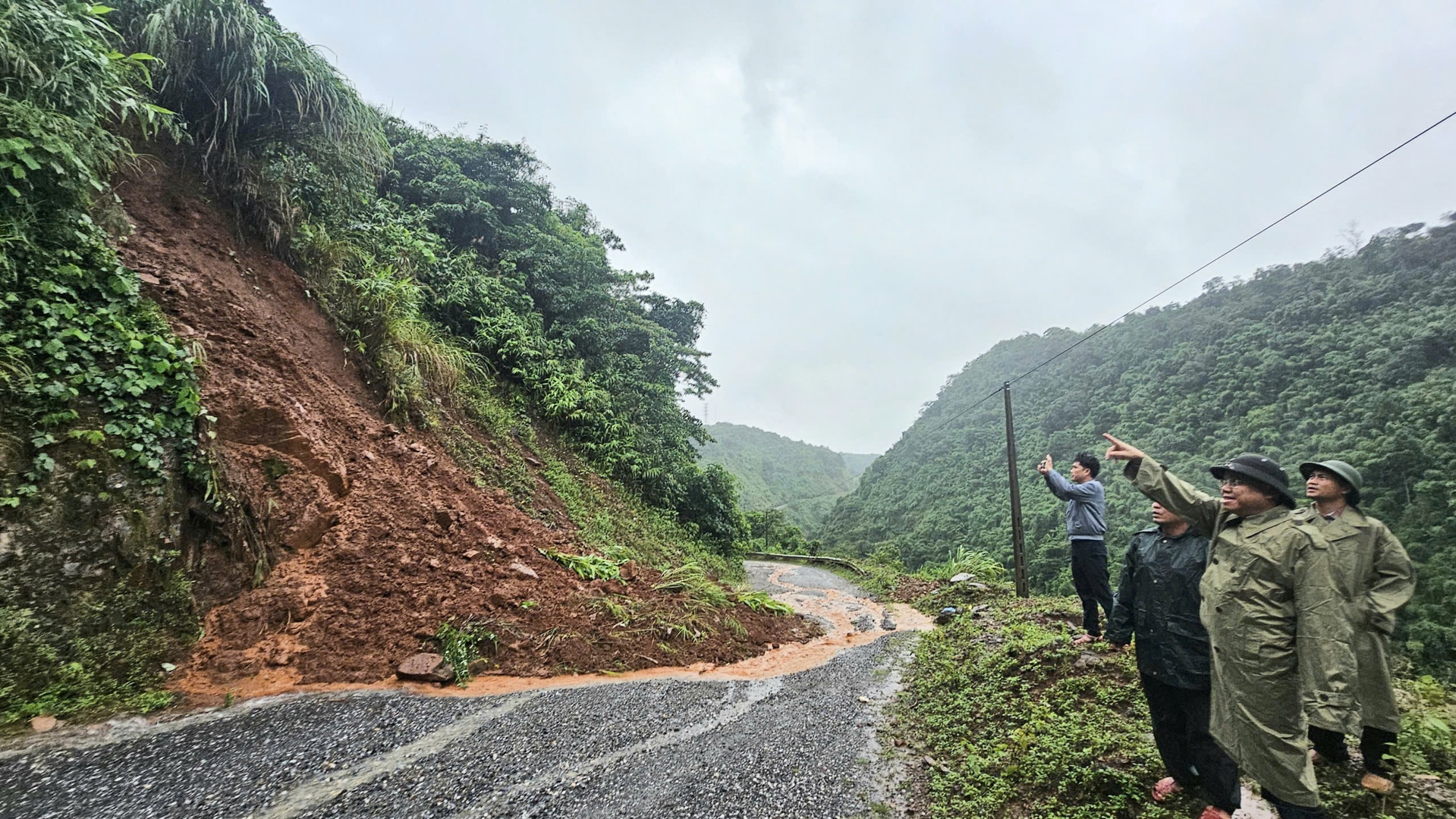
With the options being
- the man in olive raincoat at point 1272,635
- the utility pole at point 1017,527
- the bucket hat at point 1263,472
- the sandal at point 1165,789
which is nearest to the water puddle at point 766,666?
the utility pole at point 1017,527

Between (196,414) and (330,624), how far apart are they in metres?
2.02

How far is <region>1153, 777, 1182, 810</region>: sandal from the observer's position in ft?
8.18

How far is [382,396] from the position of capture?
644 cm

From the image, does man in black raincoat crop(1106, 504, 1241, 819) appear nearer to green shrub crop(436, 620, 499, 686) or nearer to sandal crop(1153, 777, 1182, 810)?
sandal crop(1153, 777, 1182, 810)

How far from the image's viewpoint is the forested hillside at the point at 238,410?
10.6 ft

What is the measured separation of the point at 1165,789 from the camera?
251 centimetres

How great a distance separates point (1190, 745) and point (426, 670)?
17.0 ft

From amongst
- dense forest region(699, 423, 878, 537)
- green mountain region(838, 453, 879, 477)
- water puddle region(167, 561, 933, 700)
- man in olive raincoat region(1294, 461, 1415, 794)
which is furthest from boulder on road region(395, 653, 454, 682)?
green mountain region(838, 453, 879, 477)

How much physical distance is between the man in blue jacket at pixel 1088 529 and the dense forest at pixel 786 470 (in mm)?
45943

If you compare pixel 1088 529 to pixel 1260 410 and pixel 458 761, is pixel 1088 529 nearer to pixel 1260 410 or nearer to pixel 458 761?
pixel 458 761

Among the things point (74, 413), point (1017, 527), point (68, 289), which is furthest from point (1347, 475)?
point (1017, 527)

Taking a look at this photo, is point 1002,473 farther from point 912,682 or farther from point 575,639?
point 575,639

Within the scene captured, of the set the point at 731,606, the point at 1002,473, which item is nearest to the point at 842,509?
the point at 1002,473

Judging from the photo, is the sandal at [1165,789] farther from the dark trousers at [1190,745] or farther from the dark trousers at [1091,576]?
the dark trousers at [1091,576]
